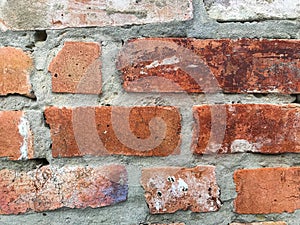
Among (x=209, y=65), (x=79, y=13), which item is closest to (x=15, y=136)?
(x=79, y=13)

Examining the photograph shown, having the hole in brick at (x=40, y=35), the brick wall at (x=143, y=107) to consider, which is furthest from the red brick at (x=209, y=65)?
the hole in brick at (x=40, y=35)

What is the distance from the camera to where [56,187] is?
0.63 m

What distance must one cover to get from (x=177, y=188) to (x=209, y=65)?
7.7 inches

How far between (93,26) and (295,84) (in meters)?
0.32

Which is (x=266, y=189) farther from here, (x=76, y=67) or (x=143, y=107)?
(x=76, y=67)

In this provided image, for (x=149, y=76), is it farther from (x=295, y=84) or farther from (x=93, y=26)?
(x=295, y=84)

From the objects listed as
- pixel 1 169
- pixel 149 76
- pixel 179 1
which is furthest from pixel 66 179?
pixel 179 1

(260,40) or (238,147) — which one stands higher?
(260,40)

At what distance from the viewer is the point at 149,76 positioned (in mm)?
618

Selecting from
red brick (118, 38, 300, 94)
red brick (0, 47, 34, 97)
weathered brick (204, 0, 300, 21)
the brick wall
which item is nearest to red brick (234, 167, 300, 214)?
the brick wall

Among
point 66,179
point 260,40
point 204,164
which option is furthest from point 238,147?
point 66,179

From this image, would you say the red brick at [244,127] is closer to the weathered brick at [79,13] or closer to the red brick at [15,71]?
the weathered brick at [79,13]

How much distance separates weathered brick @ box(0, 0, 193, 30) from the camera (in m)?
0.61

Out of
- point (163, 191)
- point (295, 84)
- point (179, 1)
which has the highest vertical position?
point (179, 1)
